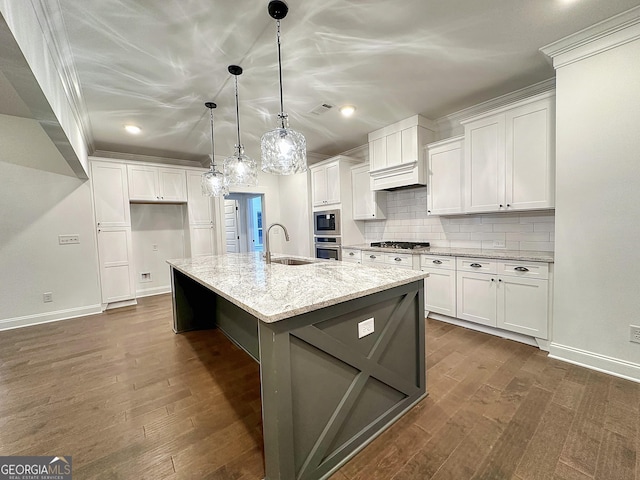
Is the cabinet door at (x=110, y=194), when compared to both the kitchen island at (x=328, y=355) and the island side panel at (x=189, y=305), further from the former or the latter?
the kitchen island at (x=328, y=355)

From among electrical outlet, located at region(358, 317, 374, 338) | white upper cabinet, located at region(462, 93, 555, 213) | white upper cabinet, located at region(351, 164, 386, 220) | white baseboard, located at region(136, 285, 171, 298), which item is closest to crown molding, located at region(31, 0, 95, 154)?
electrical outlet, located at region(358, 317, 374, 338)

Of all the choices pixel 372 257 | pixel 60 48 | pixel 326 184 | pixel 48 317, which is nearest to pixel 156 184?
pixel 48 317

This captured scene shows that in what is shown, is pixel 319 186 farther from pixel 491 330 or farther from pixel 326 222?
pixel 491 330

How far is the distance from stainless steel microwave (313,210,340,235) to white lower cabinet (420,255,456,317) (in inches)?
65.9

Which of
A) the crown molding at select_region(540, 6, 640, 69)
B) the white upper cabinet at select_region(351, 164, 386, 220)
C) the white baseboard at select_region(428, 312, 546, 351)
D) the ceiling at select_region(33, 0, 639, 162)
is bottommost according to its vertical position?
the white baseboard at select_region(428, 312, 546, 351)

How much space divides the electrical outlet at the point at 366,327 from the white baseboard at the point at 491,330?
6.90 ft

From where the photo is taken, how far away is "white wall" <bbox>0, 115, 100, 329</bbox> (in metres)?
3.36

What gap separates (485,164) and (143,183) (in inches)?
202

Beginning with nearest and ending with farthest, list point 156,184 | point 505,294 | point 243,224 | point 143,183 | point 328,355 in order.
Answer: point 328,355, point 505,294, point 143,183, point 156,184, point 243,224

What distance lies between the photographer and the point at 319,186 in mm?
4867

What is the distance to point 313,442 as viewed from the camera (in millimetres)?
1264

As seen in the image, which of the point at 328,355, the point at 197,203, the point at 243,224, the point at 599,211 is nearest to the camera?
the point at 328,355

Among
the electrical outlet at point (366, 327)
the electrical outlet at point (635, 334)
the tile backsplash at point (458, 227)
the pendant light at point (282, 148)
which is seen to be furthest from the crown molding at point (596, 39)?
the electrical outlet at point (366, 327)

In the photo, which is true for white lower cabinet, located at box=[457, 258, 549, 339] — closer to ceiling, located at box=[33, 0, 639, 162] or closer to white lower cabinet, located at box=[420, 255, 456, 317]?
white lower cabinet, located at box=[420, 255, 456, 317]
